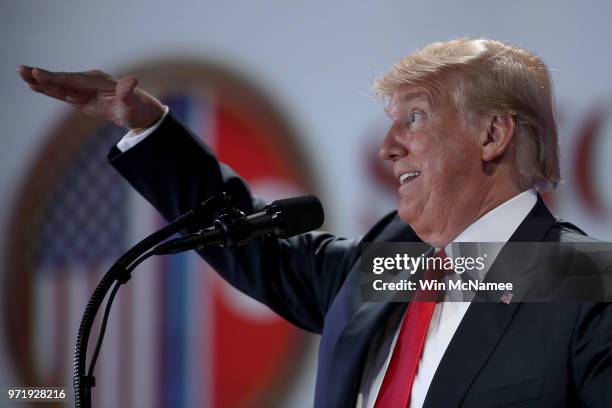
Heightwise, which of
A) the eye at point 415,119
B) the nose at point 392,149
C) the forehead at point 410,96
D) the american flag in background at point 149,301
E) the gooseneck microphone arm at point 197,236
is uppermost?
the forehead at point 410,96

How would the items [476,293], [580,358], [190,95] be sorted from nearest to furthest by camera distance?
1. [580,358]
2. [476,293]
3. [190,95]

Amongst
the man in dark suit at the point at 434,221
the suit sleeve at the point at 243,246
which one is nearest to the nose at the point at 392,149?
the man in dark suit at the point at 434,221

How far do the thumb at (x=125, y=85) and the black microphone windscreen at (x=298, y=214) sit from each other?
0.36m

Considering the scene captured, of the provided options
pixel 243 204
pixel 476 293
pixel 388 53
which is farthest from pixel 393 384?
pixel 388 53

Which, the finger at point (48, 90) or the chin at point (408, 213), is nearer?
the finger at point (48, 90)

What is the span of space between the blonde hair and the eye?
1.9 inches

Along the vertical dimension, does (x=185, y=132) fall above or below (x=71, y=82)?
below

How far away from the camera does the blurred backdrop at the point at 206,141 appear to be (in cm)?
192

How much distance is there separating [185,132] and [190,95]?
60cm

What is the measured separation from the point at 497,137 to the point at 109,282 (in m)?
0.75

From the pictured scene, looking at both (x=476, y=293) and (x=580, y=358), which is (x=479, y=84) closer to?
(x=476, y=293)

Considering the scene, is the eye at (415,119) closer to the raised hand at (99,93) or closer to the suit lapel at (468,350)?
the suit lapel at (468,350)

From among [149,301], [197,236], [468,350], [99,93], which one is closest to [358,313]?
[468,350]

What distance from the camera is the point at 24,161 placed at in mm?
2156
